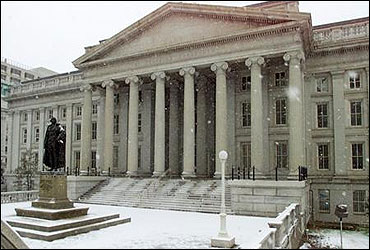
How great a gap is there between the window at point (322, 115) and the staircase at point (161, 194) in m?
9.42

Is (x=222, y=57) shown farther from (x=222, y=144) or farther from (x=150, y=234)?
(x=150, y=234)

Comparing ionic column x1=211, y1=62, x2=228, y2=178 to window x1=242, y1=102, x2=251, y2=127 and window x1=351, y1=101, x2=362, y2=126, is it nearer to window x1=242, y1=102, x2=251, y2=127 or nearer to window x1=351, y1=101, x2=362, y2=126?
window x1=242, y1=102, x2=251, y2=127

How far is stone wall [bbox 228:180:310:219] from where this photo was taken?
70.7 ft

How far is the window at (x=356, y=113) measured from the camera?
28656 mm

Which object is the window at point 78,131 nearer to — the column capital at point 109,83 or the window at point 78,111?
the window at point 78,111

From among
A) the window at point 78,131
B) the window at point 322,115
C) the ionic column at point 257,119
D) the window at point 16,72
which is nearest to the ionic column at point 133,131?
the ionic column at point 257,119

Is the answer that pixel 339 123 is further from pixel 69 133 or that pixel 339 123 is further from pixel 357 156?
pixel 69 133

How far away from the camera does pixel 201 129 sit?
110ft

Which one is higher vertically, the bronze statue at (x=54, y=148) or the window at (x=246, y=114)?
the window at (x=246, y=114)

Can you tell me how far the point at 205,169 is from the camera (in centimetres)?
3381

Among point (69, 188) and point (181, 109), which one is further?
point (181, 109)

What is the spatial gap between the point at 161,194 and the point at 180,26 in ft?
43.1

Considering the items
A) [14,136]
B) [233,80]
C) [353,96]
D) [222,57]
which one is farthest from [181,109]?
[14,136]

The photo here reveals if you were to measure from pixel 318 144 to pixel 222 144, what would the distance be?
25.1 ft
